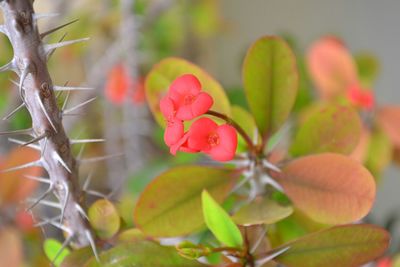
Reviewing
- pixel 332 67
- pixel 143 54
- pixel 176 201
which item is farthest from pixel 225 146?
pixel 143 54

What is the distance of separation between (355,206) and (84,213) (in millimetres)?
230

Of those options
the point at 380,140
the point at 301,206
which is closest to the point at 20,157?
the point at 301,206

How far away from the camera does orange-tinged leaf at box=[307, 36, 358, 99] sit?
0.78 m

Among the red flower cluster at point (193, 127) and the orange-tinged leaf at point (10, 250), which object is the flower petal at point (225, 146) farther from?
the orange-tinged leaf at point (10, 250)

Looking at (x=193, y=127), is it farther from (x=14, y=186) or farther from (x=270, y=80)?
(x=14, y=186)

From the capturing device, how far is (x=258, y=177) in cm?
49

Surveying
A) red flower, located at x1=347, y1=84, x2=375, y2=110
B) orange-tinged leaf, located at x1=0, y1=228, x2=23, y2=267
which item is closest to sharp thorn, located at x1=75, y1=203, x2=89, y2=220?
orange-tinged leaf, located at x1=0, y1=228, x2=23, y2=267

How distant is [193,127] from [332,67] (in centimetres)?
50

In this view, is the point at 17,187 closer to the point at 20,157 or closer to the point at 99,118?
the point at 20,157

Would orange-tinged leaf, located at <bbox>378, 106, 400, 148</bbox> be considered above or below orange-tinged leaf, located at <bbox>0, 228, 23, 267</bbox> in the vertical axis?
above

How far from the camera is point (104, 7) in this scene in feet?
3.83

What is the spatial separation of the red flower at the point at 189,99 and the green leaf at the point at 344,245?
0.14 meters

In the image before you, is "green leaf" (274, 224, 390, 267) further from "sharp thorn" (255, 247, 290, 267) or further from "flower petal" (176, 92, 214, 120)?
"flower petal" (176, 92, 214, 120)

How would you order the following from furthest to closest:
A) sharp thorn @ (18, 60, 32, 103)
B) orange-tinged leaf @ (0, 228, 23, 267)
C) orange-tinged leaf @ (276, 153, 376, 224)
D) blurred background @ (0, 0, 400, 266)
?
blurred background @ (0, 0, 400, 266), orange-tinged leaf @ (0, 228, 23, 267), orange-tinged leaf @ (276, 153, 376, 224), sharp thorn @ (18, 60, 32, 103)
